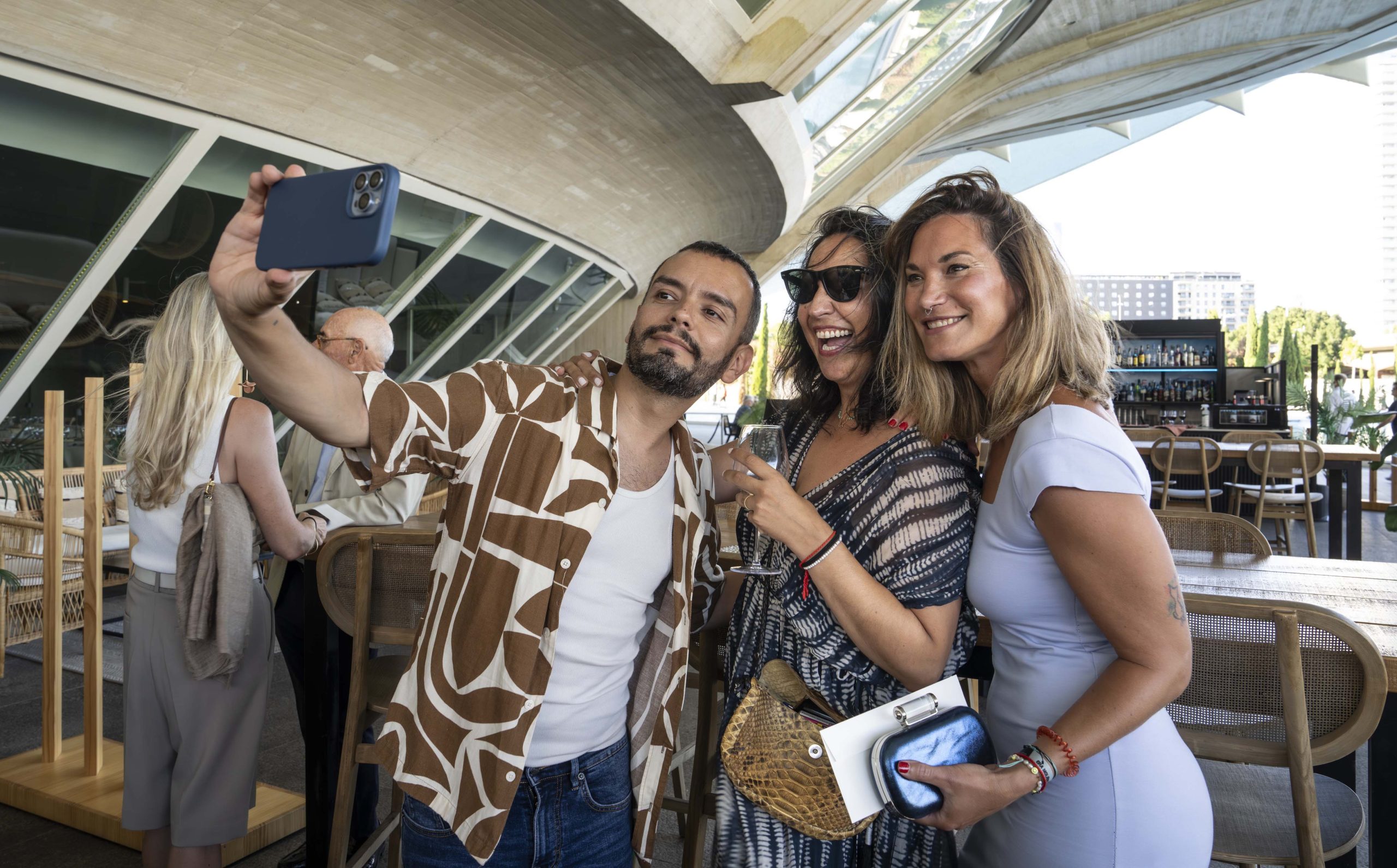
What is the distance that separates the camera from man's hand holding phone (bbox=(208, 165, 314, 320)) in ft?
3.82

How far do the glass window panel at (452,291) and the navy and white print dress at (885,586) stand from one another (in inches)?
306

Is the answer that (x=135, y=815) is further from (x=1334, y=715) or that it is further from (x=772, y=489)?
(x=1334, y=715)

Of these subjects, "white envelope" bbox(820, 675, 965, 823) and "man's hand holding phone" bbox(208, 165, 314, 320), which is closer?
"man's hand holding phone" bbox(208, 165, 314, 320)

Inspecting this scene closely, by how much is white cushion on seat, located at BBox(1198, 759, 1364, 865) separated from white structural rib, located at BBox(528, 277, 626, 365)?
1091 centimetres

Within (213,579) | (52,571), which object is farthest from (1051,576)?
(52,571)

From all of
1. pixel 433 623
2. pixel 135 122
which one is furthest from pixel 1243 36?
pixel 433 623

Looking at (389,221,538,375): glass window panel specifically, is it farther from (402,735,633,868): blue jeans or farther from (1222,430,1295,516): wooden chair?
(1222,430,1295,516): wooden chair

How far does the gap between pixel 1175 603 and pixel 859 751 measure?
1.80ft

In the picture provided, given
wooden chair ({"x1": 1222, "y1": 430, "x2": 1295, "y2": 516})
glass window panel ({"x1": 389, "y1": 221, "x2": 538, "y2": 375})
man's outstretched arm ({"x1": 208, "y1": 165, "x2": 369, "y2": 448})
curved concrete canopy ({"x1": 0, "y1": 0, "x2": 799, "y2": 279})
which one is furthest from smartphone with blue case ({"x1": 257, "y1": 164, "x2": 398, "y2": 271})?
wooden chair ({"x1": 1222, "y1": 430, "x2": 1295, "y2": 516})

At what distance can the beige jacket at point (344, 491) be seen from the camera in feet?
11.2

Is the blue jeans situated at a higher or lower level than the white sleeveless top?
lower

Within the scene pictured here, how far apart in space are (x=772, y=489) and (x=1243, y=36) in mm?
20108

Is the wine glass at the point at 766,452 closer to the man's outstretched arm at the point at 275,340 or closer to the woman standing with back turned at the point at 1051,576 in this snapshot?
the woman standing with back turned at the point at 1051,576

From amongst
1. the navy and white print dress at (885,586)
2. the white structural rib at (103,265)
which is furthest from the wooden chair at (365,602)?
the white structural rib at (103,265)
